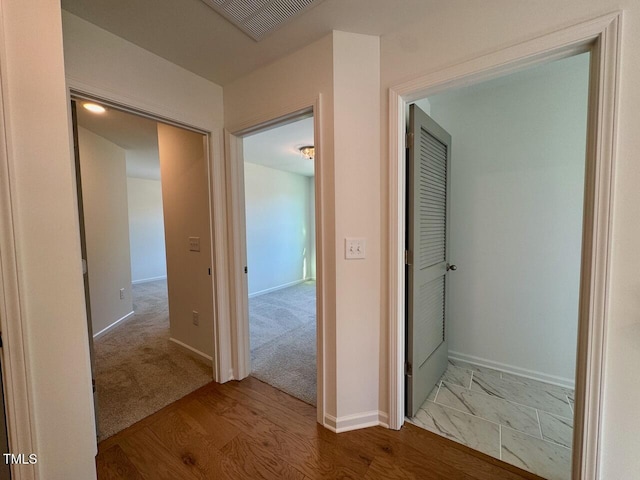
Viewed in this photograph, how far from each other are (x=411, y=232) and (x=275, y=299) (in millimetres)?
3429

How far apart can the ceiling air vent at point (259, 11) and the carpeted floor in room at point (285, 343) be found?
2.39 m

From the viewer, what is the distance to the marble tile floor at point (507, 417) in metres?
1.43

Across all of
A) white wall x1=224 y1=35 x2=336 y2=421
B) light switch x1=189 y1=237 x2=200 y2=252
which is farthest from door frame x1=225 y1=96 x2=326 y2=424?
light switch x1=189 y1=237 x2=200 y2=252

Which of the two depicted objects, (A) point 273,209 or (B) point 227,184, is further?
(A) point 273,209

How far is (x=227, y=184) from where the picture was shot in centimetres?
201

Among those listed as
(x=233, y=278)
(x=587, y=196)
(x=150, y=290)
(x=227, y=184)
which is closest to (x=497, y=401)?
(x=587, y=196)

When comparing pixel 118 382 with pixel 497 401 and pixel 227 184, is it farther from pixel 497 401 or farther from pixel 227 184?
pixel 497 401

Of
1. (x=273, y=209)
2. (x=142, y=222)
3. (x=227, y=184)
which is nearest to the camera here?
(x=227, y=184)

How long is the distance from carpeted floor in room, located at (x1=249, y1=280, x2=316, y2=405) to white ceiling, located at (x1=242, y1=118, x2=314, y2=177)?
2.11m

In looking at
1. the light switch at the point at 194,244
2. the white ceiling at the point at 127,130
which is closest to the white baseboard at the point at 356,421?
the light switch at the point at 194,244

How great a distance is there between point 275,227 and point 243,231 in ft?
10.2

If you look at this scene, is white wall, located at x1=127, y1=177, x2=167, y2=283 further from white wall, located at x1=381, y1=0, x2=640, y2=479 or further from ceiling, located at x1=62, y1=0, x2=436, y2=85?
white wall, located at x1=381, y1=0, x2=640, y2=479

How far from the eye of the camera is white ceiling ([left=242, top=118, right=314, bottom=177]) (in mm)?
2984

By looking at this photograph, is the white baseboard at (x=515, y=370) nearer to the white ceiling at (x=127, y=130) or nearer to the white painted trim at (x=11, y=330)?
the white painted trim at (x=11, y=330)
